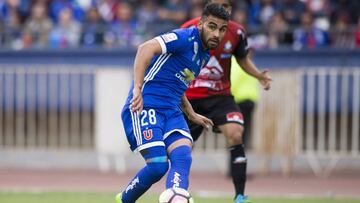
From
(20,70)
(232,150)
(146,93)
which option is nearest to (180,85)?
(146,93)

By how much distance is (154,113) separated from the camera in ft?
30.2

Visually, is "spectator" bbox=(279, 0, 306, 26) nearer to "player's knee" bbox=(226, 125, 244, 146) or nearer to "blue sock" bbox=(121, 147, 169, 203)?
"player's knee" bbox=(226, 125, 244, 146)

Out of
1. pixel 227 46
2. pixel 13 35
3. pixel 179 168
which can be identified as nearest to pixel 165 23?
pixel 13 35

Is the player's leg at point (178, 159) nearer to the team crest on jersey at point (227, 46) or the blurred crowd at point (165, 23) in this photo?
the team crest on jersey at point (227, 46)

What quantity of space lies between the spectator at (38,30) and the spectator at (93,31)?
32.6 inches

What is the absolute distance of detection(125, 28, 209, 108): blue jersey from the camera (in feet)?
30.2

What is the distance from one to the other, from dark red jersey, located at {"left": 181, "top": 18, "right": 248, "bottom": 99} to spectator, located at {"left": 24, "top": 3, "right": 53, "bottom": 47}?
A: 952 centimetres

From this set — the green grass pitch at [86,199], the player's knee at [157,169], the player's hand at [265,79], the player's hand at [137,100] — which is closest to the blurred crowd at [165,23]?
the green grass pitch at [86,199]

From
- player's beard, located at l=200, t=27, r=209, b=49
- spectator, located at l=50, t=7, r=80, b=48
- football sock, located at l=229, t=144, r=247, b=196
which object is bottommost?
football sock, located at l=229, t=144, r=247, b=196

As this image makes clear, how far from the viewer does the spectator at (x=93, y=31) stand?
20.3m

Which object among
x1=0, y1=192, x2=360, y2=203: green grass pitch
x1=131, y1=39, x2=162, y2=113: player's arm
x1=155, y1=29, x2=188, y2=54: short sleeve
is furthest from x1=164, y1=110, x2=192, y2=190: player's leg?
x1=0, y1=192, x2=360, y2=203: green grass pitch

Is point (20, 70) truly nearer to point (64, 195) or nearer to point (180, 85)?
point (64, 195)

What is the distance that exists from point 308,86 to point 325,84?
0.33 metres

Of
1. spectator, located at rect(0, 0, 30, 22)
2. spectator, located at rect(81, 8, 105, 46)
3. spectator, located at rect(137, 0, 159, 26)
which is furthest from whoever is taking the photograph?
spectator, located at rect(0, 0, 30, 22)
